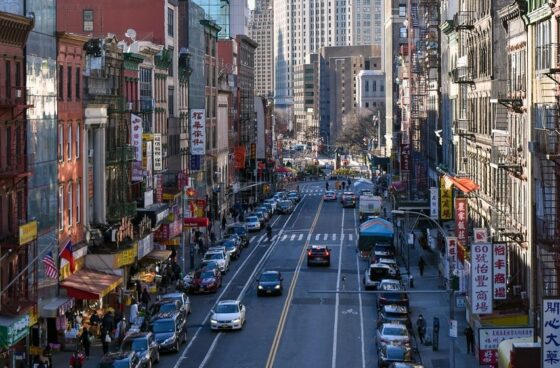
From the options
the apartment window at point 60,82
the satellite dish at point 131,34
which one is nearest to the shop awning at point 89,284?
the apartment window at point 60,82

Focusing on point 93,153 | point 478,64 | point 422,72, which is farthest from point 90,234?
point 422,72

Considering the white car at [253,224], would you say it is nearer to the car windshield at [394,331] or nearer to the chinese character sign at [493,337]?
the car windshield at [394,331]

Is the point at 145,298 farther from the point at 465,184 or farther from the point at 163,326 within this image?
the point at 465,184

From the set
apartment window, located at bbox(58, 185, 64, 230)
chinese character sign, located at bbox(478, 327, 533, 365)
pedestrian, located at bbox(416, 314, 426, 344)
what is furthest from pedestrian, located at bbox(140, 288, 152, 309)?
chinese character sign, located at bbox(478, 327, 533, 365)

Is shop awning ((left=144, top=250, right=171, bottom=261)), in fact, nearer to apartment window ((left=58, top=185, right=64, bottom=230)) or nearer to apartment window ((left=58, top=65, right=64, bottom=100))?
apartment window ((left=58, top=185, right=64, bottom=230))

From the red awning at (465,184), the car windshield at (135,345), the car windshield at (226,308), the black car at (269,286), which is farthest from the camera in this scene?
the red awning at (465,184)
